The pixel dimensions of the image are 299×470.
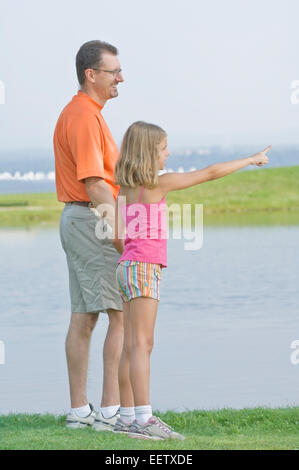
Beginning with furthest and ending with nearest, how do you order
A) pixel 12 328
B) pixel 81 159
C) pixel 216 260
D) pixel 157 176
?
pixel 216 260
pixel 12 328
pixel 81 159
pixel 157 176

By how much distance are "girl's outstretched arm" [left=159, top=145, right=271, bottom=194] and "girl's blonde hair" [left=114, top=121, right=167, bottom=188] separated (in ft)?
0.23

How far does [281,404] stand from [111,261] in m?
1.90

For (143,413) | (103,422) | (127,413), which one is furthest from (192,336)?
(143,413)

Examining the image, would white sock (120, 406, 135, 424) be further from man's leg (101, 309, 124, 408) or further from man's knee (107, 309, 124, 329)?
man's knee (107, 309, 124, 329)

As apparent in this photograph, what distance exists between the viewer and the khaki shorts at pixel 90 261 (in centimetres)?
540

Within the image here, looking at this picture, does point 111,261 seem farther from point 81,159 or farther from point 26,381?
point 26,381

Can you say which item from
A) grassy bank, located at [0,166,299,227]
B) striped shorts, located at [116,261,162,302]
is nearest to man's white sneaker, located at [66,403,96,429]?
striped shorts, located at [116,261,162,302]

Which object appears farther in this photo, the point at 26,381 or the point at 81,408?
the point at 26,381

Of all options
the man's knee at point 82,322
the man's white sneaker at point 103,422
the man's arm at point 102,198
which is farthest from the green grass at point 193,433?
the man's arm at point 102,198

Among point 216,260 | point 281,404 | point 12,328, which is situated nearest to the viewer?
point 281,404

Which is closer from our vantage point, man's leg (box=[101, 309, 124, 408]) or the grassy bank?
man's leg (box=[101, 309, 124, 408])

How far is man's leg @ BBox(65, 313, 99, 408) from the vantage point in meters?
5.54

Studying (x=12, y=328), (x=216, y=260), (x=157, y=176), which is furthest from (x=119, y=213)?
(x=216, y=260)

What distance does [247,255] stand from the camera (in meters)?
21.1
